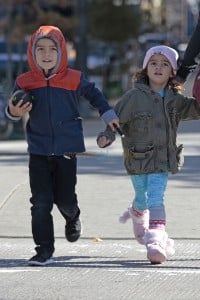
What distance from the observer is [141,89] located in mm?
7039

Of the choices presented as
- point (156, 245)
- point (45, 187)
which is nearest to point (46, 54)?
point (45, 187)

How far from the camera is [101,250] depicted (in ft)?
24.9

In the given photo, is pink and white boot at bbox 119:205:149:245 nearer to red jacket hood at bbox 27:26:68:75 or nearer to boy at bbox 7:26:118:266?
boy at bbox 7:26:118:266

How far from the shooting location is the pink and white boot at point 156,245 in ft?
22.3


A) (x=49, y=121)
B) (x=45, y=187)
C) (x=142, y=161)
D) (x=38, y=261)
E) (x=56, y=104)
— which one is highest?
(x=56, y=104)

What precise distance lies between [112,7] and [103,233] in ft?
99.3

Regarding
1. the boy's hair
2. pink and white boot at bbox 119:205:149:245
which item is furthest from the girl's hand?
pink and white boot at bbox 119:205:149:245

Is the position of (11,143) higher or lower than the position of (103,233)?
lower

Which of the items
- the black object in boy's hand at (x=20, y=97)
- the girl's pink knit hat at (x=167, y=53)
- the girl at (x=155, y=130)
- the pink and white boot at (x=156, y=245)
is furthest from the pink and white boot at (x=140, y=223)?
the black object in boy's hand at (x=20, y=97)

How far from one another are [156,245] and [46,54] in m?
1.56

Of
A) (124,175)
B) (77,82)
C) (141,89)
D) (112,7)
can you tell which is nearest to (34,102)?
(77,82)

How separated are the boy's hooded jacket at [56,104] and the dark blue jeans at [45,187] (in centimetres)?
8

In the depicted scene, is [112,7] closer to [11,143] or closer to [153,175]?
[11,143]

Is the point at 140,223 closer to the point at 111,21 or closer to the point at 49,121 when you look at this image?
the point at 49,121
